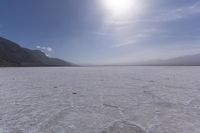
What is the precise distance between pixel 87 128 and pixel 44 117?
123 centimetres

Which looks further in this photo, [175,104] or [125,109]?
[175,104]

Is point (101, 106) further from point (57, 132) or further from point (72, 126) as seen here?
point (57, 132)

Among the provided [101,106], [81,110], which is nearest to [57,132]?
[81,110]

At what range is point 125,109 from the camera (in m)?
4.52

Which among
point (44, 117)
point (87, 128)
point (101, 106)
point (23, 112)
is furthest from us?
point (101, 106)

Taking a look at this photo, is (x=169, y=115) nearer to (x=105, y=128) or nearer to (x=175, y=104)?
(x=175, y=104)

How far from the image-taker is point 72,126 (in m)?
3.38

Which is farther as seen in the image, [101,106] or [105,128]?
[101,106]

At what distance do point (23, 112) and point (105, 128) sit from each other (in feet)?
7.53

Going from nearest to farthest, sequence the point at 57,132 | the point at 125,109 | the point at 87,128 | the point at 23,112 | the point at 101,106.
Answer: the point at 57,132 → the point at 87,128 → the point at 23,112 → the point at 125,109 → the point at 101,106

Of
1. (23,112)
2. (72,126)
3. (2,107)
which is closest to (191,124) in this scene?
(72,126)

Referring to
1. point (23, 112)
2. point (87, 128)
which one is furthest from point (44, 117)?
point (87, 128)

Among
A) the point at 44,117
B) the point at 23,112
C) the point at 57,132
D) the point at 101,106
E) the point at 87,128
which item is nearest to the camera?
the point at 57,132

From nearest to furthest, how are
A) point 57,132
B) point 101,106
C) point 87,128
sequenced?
point 57,132 < point 87,128 < point 101,106
